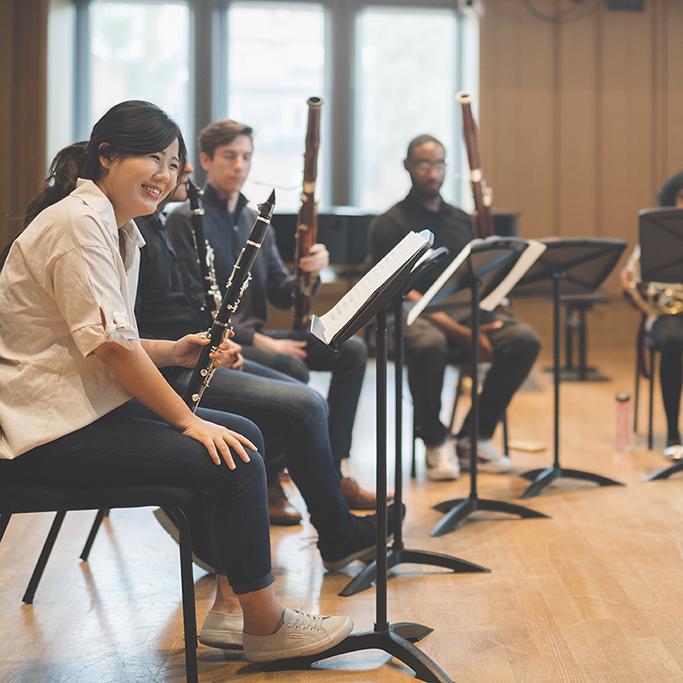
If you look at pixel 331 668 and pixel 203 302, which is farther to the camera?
pixel 203 302

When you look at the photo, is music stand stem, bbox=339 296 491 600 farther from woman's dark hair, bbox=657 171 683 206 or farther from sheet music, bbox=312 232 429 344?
woman's dark hair, bbox=657 171 683 206

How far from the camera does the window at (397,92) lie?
7426mm

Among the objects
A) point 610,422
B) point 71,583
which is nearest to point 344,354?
point 71,583

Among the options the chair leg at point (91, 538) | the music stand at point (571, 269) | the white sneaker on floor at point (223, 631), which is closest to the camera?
the white sneaker on floor at point (223, 631)

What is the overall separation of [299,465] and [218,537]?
1.63ft

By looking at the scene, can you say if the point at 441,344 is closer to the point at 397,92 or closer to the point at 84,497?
the point at 84,497

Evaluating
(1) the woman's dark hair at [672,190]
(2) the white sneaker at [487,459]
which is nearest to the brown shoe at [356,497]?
(2) the white sneaker at [487,459]

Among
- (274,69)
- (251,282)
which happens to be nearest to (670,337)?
(251,282)

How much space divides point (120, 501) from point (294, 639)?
18.9 inches

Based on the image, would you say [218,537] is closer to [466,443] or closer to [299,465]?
[299,465]

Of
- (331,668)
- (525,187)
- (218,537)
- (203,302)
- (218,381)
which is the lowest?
(331,668)

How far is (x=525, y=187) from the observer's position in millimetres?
7145

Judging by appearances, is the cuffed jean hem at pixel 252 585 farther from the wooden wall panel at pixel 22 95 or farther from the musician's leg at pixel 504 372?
the wooden wall panel at pixel 22 95

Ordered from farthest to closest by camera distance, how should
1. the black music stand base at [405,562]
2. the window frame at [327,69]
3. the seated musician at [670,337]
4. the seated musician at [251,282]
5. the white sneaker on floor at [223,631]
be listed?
the window frame at [327,69] < the seated musician at [670,337] < the seated musician at [251,282] < the black music stand base at [405,562] < the white sneaker on floor at [223,631]
